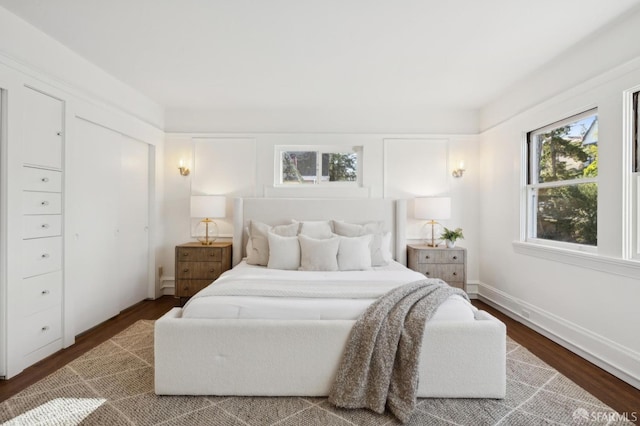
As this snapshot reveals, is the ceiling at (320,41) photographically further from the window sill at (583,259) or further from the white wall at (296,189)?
the window sill at (583,259)

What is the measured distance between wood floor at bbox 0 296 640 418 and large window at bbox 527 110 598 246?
0.93 m

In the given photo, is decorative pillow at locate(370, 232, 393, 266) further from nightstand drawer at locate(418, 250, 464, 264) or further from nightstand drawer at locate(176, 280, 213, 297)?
nightstand drawer at locate(176, 280, 213, 297)

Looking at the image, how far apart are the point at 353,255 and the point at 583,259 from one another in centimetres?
189

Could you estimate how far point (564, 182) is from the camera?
2941mm

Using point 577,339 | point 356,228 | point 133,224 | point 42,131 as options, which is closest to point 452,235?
point 356,228

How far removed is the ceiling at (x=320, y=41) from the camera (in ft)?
6.99

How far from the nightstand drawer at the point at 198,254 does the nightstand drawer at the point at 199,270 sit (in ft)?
0.15

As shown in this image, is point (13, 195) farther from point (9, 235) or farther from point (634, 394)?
point (634, 394)

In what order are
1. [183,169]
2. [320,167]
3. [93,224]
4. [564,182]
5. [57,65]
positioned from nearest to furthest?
[57,65], [564,182], [93,224], [183,169], [320,167]

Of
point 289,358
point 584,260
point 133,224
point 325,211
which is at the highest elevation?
point 325,211

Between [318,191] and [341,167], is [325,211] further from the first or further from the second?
[341,167]

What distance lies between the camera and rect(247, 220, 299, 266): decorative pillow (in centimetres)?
347

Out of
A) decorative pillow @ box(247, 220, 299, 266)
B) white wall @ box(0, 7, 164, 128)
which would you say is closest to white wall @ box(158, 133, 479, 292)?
decorative pillow @ box(247, 220, 299, 266)

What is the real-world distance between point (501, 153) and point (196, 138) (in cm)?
382
